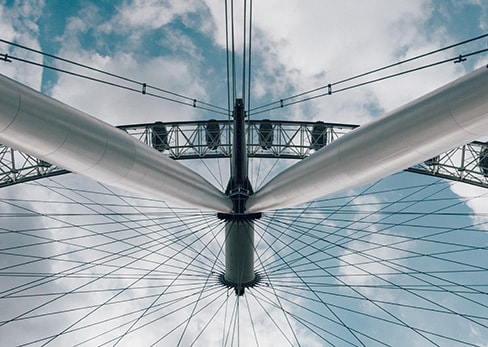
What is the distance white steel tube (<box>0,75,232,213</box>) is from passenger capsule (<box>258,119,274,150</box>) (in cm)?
1292

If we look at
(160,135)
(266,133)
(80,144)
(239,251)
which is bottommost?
(239,251)

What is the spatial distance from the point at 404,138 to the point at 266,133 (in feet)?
50.0

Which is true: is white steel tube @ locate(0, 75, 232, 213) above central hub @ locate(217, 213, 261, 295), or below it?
above

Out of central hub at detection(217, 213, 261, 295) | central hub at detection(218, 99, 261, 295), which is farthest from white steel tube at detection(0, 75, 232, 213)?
central hub at detection(217, 213, 261, 295)

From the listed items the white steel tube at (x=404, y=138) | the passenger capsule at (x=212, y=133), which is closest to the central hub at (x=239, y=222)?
the white steel tube at (x=404, y=138)

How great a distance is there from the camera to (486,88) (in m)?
5.85

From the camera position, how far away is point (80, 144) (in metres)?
6.76

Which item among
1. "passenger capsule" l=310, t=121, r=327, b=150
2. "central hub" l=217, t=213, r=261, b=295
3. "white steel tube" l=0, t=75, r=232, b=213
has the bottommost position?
"central hub" l=217, t=213, r=261, b=295

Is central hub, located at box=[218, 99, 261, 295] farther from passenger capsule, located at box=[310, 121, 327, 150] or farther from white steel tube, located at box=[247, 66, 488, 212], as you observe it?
passenger capsule, located at box=[310, 121, 327, 150]

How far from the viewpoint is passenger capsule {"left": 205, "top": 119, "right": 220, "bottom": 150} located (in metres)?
21.7

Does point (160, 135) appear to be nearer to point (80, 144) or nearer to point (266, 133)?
point (266, 133)

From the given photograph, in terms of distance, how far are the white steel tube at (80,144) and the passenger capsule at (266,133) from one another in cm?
1292

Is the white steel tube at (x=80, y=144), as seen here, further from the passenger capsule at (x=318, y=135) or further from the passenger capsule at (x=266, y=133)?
the passenger capsule at (x=318, y=135)

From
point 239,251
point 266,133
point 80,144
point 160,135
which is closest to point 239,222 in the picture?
point 239,251
